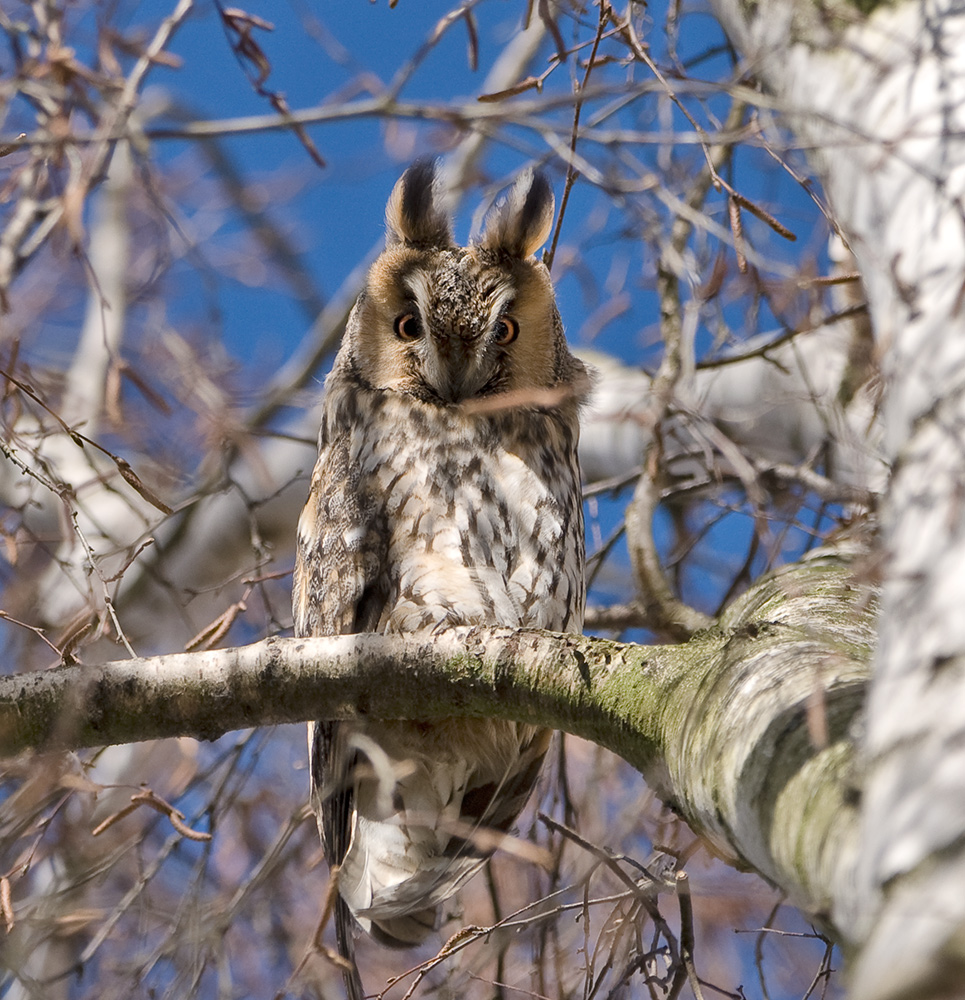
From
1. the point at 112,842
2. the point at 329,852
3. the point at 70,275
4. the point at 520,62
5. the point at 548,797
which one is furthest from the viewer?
the point at 70,275

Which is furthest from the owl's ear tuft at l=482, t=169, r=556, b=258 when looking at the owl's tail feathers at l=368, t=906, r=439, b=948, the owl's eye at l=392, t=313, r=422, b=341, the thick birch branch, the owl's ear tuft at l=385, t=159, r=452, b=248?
the owl's tail feathers at l=368, t=906, r=439, b=948

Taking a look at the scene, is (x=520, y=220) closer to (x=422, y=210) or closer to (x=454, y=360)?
(x=422, y=210)

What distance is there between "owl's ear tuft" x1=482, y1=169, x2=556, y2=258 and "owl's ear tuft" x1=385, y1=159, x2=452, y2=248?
0.10 meters

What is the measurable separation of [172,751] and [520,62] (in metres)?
3.41

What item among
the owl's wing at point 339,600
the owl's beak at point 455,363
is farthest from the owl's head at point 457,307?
the owl's wing at point 339,600

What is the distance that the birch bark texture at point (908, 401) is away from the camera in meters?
0.62

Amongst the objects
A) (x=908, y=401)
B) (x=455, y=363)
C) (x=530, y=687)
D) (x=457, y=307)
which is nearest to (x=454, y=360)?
(x=455, y=363)

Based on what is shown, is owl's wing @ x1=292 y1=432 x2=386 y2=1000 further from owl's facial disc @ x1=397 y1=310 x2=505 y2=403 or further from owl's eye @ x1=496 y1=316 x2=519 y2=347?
owl's eye @ x1=496 y1=316 x2=519 y2=347

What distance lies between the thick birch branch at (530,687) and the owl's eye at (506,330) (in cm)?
95

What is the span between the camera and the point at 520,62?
182 inches

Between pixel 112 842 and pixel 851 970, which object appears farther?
pixel 112 842

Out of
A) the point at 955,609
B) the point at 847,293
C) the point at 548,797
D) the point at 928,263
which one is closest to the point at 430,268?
the point at 847,293

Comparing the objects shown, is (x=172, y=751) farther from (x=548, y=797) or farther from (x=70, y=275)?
(x=70, y=275)

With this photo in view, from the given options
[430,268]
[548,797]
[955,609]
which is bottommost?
[955,609]
